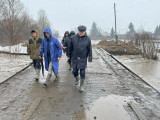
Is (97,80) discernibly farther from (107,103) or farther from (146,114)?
(146,114)

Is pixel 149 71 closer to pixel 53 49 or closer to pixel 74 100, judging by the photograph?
pixel 53 49

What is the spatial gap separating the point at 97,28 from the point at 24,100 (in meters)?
126

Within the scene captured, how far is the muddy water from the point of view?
390 cm

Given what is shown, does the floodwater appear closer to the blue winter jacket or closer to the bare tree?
the bare tree

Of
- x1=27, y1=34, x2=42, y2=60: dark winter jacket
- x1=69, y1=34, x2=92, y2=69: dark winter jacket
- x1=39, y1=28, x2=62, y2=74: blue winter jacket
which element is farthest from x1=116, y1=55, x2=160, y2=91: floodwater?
x1=27, y1=34, x2=42, y2=60: dark winter jacket

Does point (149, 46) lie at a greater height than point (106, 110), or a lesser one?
greater

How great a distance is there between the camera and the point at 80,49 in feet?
17.2

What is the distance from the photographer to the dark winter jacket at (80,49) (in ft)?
17.2

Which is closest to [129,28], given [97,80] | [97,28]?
[97,28]

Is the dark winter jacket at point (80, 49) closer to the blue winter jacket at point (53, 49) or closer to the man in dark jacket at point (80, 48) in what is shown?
the man in dark jacket at point (80, 48)

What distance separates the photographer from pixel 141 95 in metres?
5.36

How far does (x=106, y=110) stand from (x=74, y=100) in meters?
0.94

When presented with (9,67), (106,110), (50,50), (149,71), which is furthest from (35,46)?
(149,71)

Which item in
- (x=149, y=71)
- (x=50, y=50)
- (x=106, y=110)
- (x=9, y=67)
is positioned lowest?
(x=106, y=110)
